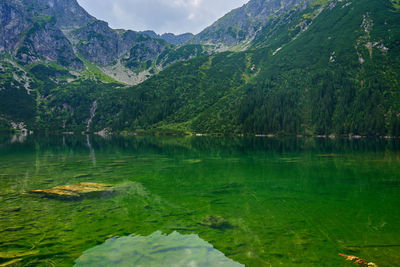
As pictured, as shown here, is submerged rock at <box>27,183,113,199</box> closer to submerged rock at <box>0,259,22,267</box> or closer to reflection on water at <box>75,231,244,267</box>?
reflection on water at <box>75,231,244,267</box>

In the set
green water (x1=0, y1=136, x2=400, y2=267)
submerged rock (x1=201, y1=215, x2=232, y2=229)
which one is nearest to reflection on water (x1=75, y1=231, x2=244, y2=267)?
green water (x1=0, y1=136, x2=400, y2=267)

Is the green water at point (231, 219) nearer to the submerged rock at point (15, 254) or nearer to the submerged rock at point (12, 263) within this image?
the submerged rock at point (15, 254)

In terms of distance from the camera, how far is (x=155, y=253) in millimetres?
13008

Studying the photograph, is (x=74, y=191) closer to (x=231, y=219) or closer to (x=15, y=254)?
(x=15, y=254)

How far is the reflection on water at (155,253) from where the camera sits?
470 inches

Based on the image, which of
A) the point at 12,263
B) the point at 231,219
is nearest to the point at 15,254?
the point at 12,263

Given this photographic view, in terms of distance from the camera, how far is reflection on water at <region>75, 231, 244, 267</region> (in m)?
11.9

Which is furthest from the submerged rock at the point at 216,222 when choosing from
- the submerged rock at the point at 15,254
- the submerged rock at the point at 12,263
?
the submerged rock at the point at 12,263

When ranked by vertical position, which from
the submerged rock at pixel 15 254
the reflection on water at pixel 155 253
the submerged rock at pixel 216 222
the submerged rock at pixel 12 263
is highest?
the submerged rock at pixel 12 263

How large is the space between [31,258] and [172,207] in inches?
444

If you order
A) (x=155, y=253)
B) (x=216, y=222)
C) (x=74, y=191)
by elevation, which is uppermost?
(x=74, y=191)

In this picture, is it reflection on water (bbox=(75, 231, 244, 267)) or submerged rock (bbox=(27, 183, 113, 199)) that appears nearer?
reflection on water (bbox=(75, 231, 244, 267))

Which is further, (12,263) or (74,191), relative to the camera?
(74,191)

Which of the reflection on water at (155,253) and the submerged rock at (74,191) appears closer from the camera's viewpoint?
the reflection on water at (155,253)
